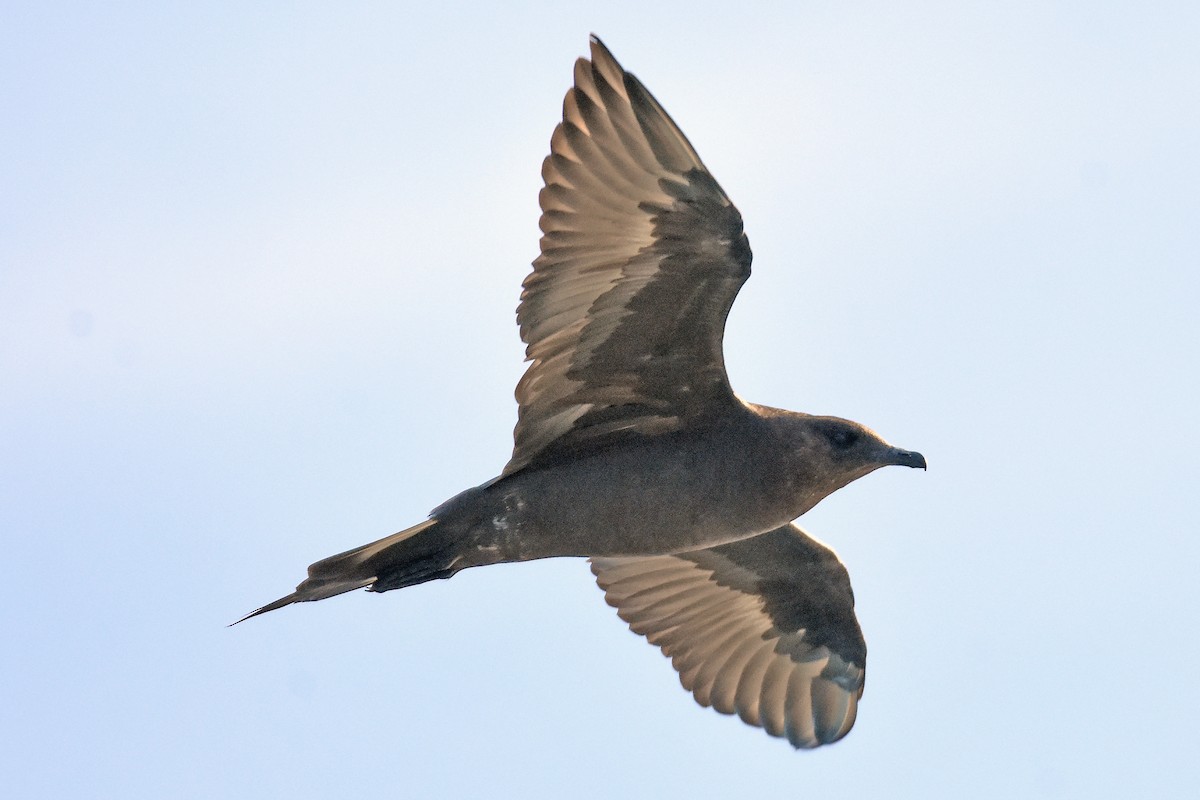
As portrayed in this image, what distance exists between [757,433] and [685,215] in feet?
4.08

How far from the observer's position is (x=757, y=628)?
10398 millimetres

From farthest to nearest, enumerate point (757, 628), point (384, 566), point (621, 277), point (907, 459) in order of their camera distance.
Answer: point (757, 628) < point (907, 459) < point (384, 566) < point (621, 277)

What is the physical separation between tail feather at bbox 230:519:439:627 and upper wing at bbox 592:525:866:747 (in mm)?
2143

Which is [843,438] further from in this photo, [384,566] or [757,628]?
[384,566]

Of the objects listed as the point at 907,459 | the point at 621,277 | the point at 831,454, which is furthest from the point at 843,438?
the point at 621,277

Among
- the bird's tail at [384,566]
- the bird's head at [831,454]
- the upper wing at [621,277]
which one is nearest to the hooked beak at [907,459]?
the bird's head at [831,454]

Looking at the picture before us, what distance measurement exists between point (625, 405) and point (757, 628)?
244 centimetres

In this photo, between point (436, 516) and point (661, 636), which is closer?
point (436, 516)

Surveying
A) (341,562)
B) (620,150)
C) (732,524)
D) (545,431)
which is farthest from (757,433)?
(341,562)

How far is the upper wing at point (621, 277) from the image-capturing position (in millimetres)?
7871

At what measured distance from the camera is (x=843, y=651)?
33.7 feet

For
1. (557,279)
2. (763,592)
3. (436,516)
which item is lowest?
(763,592)

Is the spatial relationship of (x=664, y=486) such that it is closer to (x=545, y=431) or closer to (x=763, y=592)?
(x=545, y=431)

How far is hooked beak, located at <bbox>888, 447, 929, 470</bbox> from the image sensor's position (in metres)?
8.69
